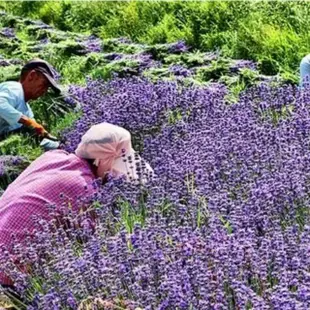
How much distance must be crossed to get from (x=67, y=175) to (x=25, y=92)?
2.00 m

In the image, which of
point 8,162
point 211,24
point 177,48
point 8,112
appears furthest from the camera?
point 211,24

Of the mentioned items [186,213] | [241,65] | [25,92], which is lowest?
[241,65]

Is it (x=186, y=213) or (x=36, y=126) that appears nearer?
(x=186, y=213)

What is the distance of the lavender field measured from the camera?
2979 mm

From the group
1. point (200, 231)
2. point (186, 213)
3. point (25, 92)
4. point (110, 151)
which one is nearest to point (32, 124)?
point (25, 92)

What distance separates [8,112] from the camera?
601 centimetres

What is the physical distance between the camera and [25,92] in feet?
20.7

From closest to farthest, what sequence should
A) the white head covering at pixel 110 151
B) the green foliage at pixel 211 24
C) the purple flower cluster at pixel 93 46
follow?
1. the white head covering at pixel 110 151
2. the green foliage at pixel 211 24
3. the purple flower cluster at pixel 93 46

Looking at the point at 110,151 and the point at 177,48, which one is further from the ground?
the point at 110,151

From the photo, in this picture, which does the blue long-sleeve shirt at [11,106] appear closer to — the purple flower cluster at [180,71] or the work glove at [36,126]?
the work glove at [36,126]

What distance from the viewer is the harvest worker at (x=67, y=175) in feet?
14.2

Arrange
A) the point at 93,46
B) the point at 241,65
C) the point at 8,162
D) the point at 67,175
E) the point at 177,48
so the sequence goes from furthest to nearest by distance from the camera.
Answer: the point at 93,46, the point at 177,48, the point at 241,65, the point at 8,162, the point at 67,175

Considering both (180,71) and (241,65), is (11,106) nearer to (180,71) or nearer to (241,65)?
(180,71)

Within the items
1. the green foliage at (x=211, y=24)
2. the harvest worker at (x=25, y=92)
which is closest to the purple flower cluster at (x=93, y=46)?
the green foliage at (x=211, y=24)
